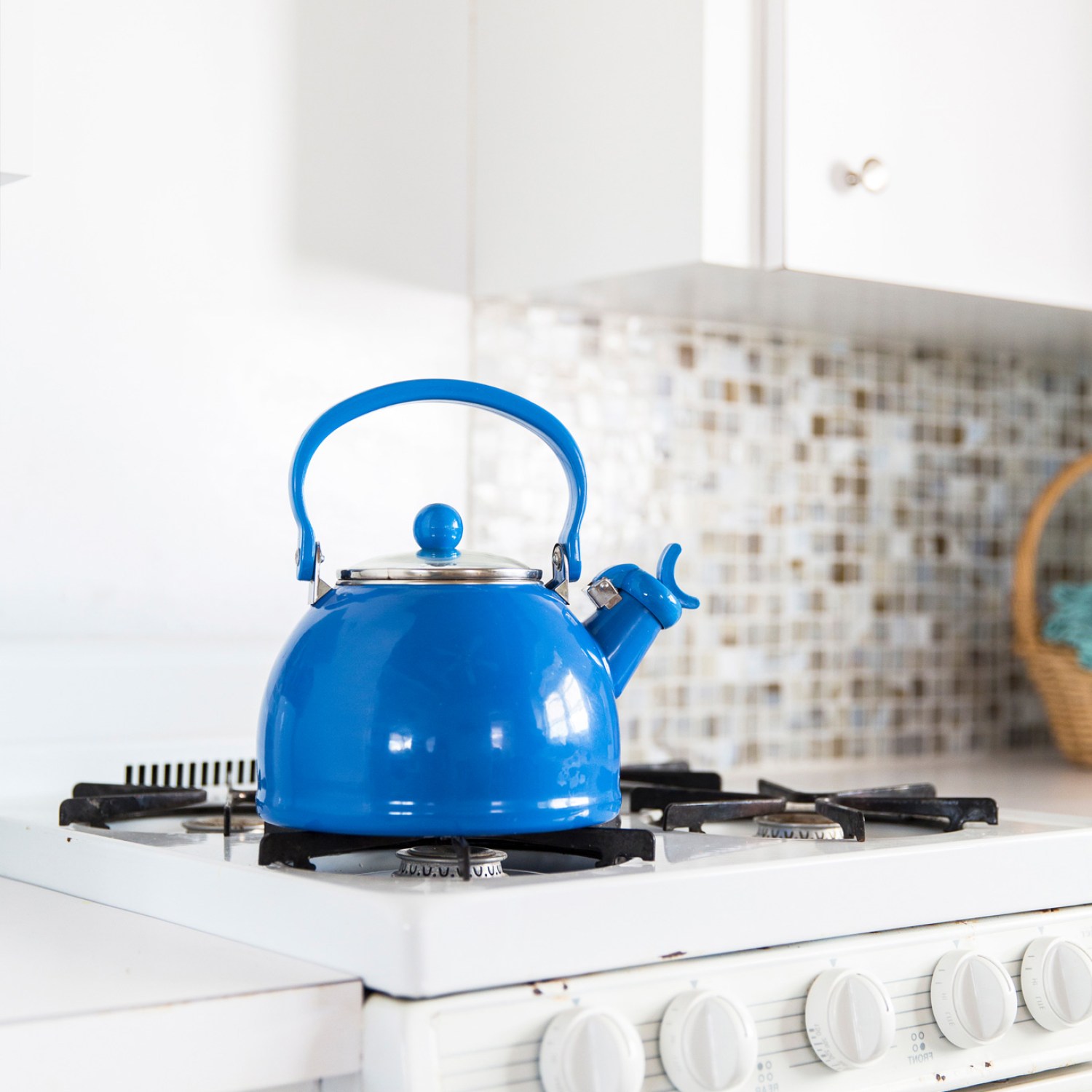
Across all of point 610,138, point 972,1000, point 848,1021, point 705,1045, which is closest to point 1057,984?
point 972,1000

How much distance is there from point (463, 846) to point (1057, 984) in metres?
0.40

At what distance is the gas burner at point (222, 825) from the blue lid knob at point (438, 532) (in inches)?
9.7

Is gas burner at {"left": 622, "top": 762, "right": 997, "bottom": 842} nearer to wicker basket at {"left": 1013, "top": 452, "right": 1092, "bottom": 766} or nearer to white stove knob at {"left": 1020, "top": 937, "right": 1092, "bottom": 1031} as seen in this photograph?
white stove knob at {"left": 1020, "top": 937, "right": 1092, "bottom": 1031}

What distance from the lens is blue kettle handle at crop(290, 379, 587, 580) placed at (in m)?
0.95

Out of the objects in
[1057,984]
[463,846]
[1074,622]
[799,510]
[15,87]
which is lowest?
[1057,984]

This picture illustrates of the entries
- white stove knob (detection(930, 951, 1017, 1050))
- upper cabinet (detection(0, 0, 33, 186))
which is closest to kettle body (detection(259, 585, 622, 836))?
white stove knob (detection(930, 951, 1017, 1050))

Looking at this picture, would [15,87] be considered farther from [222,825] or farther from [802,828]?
[802,828]

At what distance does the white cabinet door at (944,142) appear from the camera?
1.27m

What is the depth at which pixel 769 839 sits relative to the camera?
979 mm

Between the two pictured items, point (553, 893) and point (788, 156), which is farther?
point (788, 156)

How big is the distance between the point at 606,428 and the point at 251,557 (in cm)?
42

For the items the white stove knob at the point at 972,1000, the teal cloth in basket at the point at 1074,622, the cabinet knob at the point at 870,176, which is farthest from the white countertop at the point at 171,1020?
the teal cloth in basket at the point at 1074,622

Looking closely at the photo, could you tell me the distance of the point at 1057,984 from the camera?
0.93 m

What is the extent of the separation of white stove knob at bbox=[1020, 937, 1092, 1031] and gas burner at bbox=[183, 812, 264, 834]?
0.54 m
